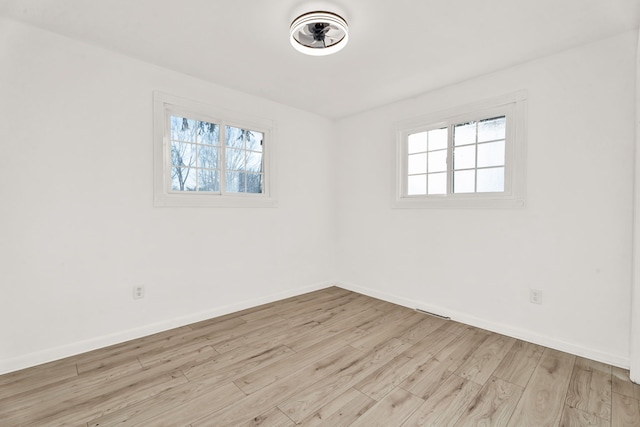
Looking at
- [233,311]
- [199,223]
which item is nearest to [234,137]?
[199,223]

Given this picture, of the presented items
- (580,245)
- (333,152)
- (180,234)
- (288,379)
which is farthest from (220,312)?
(580,245)

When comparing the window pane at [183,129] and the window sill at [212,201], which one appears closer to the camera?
the window sill at [212,201]

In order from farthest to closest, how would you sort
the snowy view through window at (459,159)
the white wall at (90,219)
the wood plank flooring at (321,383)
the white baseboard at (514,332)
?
the snowy view through window at (459,159) → the white baseboard at (514,332) → the white wall at (90,219) → the wood plank flooring at (321,383)

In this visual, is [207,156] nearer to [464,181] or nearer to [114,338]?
[114,338]

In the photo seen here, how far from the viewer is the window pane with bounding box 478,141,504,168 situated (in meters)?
2.91

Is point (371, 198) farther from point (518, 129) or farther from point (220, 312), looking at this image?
point (220, 312)

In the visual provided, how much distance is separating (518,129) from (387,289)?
7.53 feet

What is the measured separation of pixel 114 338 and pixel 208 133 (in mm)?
2167

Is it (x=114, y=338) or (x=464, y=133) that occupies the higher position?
(x=464, y=133)

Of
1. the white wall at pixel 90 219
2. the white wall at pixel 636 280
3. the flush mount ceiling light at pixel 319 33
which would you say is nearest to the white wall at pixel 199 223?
the white wall at pixel 90 219

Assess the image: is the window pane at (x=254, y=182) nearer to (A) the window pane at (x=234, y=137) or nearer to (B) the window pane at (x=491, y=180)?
(A) the window pane at (x=234, y=137)

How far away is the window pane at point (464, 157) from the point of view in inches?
123

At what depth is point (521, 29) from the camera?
2.21m

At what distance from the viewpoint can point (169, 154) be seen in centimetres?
292
